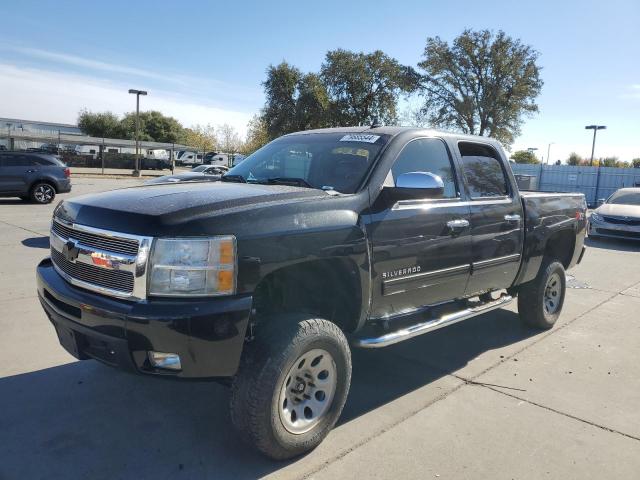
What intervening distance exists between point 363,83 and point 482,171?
36.1 meters

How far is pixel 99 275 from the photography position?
9.62 feet

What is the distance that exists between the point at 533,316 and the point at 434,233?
94.1 inches

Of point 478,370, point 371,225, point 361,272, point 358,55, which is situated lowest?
point 478,370

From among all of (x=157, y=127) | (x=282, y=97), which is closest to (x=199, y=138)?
(x=157, y=127)

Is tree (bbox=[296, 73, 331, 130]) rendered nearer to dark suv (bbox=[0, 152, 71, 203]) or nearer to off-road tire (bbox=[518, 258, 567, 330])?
dark suv (bbox=[0, 152, 71, 203])

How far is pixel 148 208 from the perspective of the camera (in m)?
2.90

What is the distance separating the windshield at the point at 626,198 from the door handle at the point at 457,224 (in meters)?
12.3

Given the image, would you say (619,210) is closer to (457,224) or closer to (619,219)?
(619,219)

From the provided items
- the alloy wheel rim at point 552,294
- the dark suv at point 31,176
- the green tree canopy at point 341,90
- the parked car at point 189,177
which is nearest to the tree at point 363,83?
the green tree canopy at point 341,90

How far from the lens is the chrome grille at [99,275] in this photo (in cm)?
278

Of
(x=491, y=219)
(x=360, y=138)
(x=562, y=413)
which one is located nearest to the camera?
(x=562, y=413)

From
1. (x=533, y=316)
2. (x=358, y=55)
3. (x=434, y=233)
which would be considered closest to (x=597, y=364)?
(x=533, y=316)

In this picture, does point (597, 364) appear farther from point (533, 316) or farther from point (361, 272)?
point (361, 272)

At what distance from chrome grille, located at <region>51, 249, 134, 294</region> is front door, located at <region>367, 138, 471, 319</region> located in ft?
4.93
